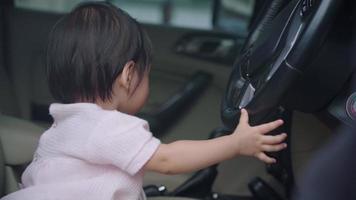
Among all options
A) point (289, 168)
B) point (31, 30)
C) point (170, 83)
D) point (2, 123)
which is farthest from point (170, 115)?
point (2, 123)

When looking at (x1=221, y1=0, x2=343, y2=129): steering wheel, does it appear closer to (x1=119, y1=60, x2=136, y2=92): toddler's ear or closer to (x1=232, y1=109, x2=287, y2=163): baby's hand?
(x1=232, y1=109, x2=287, y2=163): baby's hand

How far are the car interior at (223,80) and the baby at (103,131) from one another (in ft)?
0.36

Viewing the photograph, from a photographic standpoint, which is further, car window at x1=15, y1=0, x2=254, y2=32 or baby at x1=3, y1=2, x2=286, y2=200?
car window at x1=15, y1=0, x2=254, y2=32

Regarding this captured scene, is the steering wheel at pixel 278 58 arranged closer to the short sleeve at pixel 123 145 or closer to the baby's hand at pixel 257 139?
the baby's hand at pixel 257 139

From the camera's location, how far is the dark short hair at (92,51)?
1.13 metres

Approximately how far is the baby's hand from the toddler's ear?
0.78 feet

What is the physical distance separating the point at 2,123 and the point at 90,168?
453 mm

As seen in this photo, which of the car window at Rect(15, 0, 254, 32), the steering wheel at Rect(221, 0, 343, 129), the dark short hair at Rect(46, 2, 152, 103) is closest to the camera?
the steering wheel at Rect(221, 0, 343, 129)

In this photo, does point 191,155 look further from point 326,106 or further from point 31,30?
point 31,30

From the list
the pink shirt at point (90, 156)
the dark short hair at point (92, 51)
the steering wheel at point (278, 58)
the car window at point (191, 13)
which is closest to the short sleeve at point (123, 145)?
the pink shirt at point (90, 156)

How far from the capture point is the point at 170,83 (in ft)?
8.15

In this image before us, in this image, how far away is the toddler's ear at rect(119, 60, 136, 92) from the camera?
1143 mm

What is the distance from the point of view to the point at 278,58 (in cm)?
110

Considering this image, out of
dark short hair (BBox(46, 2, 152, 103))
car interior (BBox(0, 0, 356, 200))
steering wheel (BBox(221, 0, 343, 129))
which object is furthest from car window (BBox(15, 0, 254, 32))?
dark short hair (BBox(46, 2, 152, 103))
